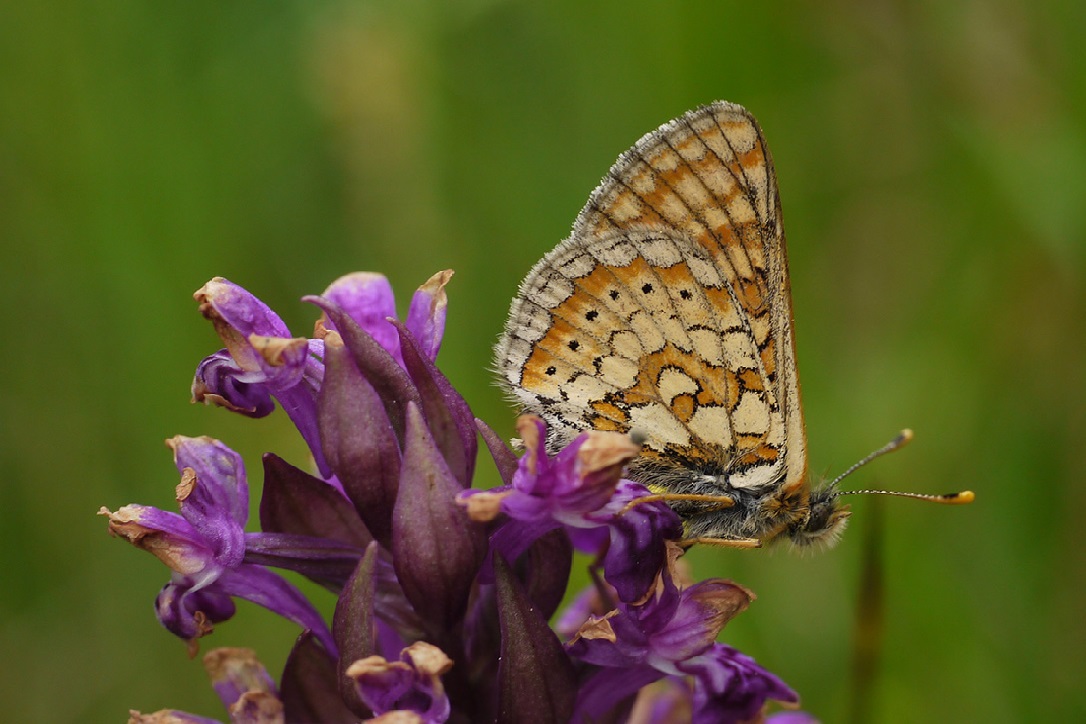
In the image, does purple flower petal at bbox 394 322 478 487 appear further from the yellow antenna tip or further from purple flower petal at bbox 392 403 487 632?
the yellow antenna tip

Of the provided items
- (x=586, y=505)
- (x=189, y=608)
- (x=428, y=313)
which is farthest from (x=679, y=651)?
(x=189, y=608)

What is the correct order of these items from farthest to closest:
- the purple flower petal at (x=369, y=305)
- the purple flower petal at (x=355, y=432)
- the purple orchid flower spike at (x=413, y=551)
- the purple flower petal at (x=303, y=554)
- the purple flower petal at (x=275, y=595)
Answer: the purple flower petal at (x=369, y=305), the purple flower petal at (x=275, y=595), the purple flower petal at (x=303, y=554), the purple flower petal at (x=355, y=432), the purple orchid flower spike at (x=413, y=551)

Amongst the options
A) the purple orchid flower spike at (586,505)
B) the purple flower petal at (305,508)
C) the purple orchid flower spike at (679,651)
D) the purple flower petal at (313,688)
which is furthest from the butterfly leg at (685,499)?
the purple flower petal at (313,688)

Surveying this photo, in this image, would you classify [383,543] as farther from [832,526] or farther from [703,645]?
[832,526]

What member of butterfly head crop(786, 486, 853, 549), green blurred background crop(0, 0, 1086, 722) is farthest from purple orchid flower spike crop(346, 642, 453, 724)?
green blurred background crop(0, 0, 1086, 722)

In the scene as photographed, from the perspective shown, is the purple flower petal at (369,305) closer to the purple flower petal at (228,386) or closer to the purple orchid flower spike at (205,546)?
the purple flower petal at (228,386)

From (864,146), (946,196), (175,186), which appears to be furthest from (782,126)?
(175,186)

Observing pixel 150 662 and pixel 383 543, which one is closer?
pixel 383 543

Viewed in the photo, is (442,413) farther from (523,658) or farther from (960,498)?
(960,498)
